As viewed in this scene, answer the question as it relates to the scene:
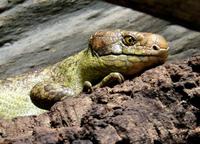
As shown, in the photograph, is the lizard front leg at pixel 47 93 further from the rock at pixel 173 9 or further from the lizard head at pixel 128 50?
the rock at pixel 173 9

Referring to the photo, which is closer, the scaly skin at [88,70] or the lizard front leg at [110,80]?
the lizard front leg at [110,80]

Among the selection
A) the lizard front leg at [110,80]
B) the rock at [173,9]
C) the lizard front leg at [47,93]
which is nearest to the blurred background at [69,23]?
the rock at [173,9]

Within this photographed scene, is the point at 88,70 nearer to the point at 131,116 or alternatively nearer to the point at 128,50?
the point at 128,50

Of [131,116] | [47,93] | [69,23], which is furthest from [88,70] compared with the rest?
[131,116]

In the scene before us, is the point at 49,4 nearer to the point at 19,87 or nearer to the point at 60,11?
the point at 60,11

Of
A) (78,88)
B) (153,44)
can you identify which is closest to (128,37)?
(153,44)

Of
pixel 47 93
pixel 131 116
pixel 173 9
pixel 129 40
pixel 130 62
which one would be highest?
pixel 131 116
